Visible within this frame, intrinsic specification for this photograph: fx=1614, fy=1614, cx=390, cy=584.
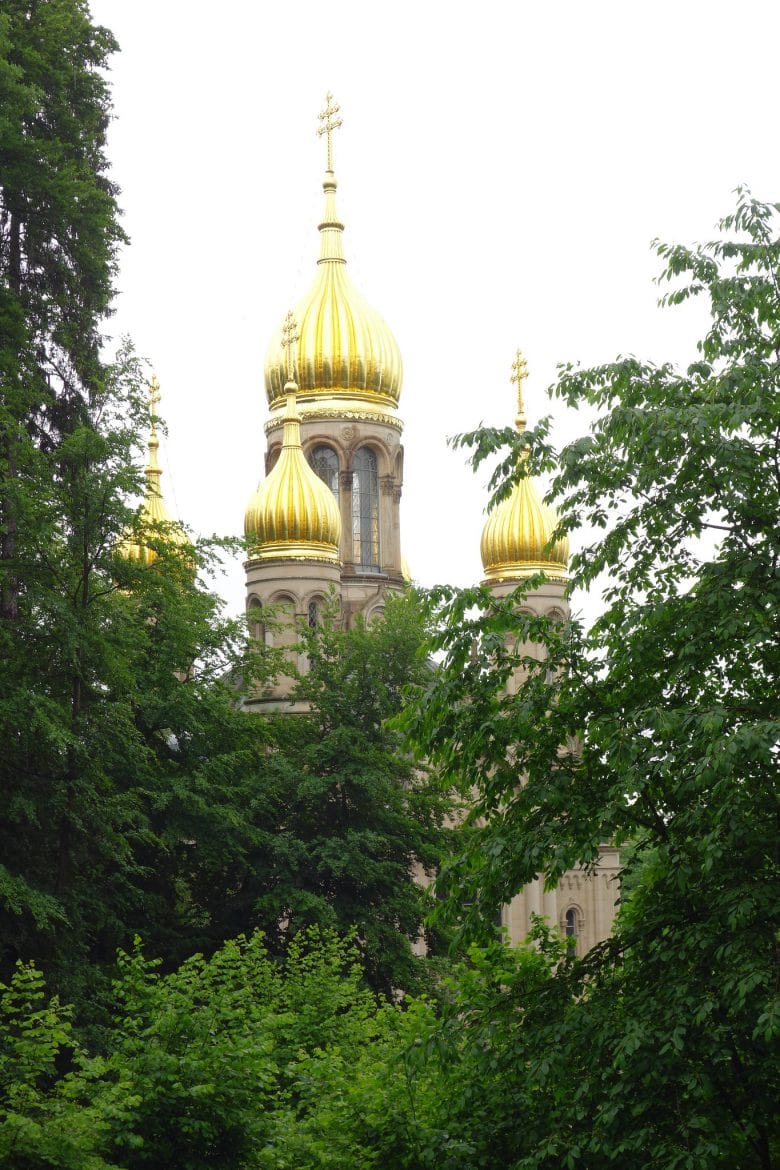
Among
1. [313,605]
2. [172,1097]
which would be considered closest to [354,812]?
[313,605]

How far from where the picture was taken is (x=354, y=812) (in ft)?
93.0

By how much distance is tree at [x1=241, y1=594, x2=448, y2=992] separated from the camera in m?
26.0

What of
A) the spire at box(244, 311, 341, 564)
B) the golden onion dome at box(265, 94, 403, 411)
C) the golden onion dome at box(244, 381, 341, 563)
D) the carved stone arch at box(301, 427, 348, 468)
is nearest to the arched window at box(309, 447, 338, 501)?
the carved stone arch at box(301, 427, 348, 468)

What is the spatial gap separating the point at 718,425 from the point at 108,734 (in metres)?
11.3

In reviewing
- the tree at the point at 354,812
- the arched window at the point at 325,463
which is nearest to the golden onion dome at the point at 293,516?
the arched window at the point at 325,463

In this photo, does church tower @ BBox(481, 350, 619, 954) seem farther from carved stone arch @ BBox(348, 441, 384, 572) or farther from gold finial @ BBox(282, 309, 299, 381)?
gold finial @ BBox(282, 309, 299, 381)

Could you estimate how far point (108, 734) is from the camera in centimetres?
2003

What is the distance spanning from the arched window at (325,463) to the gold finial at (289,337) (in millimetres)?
2829

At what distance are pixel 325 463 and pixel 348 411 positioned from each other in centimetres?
165

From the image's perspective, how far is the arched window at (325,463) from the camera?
45.6 m

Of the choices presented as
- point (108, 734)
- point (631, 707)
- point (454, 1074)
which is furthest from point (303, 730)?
point (631, 707)

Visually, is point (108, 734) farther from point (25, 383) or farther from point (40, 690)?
point (25, 383)

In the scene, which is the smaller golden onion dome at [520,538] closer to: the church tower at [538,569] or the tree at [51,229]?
the church tower at [538,569]

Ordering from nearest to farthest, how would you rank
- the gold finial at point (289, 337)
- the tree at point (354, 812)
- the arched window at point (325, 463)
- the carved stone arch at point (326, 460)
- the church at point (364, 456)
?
1. the tree at point (354, 812)
2. the gold finial at point (289, 337)
3. the church at point (364, 456)
4. the carved stone arch at point (326, 460)
5. the arched window at point (325, 463)
